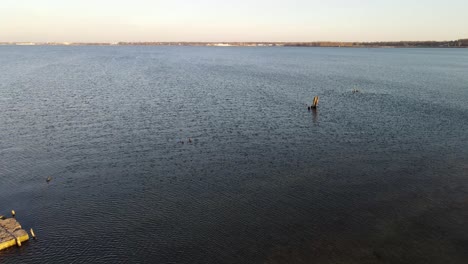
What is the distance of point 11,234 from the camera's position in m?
25.3

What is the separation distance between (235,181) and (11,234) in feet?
66.3

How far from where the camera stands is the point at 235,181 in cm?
3619

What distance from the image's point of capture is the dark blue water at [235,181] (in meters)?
25.8

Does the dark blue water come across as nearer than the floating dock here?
No

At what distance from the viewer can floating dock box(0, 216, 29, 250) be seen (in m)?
24.7

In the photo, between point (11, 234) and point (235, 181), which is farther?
A: point (235, 181)

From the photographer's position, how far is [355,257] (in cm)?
2456

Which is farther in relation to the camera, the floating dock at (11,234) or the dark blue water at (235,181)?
the dark blue water at (235,181)

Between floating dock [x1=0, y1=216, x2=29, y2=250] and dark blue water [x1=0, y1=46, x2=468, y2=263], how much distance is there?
0.57 meters

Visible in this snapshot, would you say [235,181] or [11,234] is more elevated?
[11,234]

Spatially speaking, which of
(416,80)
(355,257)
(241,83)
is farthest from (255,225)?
(416,80)

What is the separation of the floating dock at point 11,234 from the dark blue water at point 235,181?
1.87ft

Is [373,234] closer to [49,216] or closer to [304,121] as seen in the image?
[49,216]

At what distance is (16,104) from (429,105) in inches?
3289
